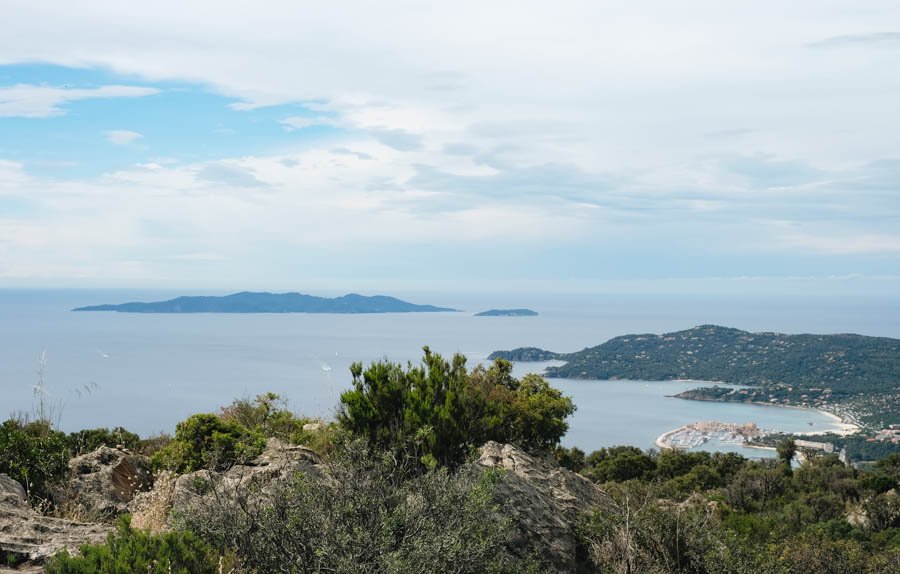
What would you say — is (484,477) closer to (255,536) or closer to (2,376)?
(255,536)

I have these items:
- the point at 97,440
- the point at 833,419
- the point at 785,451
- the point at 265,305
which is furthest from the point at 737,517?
the point at 265,305

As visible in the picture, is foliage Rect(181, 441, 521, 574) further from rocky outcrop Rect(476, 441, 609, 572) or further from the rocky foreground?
rocky outcrop Rect(476, 441, 609, 572)

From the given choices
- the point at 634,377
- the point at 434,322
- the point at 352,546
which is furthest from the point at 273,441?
the point at 434,322

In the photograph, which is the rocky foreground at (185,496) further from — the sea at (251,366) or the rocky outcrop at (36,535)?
the sea at (251,366)

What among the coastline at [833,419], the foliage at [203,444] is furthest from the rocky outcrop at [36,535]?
the coastline at [833,419]

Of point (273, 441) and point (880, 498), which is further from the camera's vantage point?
point (880, 498)

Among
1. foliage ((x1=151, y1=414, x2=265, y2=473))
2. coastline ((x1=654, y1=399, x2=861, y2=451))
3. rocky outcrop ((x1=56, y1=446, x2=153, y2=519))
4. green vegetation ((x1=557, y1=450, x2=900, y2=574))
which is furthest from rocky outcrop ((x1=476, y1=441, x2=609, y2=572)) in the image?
coastline ((x1=654, y1=399, x2=861, y2=451))

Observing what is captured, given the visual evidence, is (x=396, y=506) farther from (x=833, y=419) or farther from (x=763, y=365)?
(x=763, y=365)
